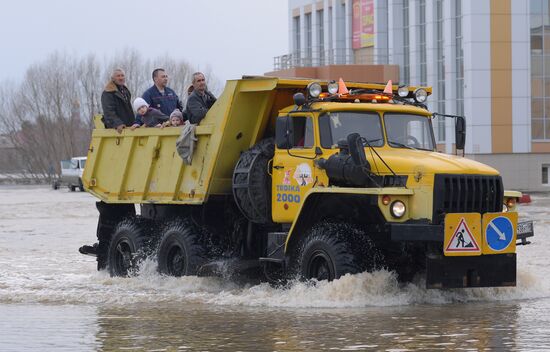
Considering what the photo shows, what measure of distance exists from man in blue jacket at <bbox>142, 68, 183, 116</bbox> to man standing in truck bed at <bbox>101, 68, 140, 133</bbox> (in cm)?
49

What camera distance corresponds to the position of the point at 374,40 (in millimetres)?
60719

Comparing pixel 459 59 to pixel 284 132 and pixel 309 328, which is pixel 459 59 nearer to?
pixel 284 132

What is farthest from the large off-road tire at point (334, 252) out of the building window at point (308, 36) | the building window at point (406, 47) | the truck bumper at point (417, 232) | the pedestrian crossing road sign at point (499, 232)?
the building window at point (308, 36)

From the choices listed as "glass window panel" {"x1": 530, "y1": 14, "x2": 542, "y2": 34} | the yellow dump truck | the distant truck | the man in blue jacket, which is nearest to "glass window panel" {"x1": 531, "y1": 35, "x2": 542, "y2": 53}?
"glass window panel" {"x1": 530, "y1": 14, "x2": 542, "y2": 34}

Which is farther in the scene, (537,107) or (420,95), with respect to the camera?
(537,107)

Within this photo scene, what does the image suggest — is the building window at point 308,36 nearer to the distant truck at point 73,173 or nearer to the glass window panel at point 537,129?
the distant truck at point 73,173

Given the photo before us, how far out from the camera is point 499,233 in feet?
43.4

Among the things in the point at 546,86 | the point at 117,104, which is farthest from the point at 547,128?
the point at 117,104

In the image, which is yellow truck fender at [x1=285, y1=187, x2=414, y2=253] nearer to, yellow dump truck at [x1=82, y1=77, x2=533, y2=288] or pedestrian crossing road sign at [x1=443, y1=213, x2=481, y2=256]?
yellow dump truck at [x1=82, y1=77, x2=533, y2=288]

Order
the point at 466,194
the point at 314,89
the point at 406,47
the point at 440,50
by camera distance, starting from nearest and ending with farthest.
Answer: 1. the point at 466,194
2. the point at 314,89
3. the point at 440,50
4. the point at 406,47

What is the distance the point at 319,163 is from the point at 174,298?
2.48m

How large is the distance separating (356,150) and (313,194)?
81 cm

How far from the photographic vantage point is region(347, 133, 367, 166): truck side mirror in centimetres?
1334

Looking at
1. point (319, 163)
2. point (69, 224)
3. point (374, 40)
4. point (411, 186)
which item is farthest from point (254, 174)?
point (374, 40)
